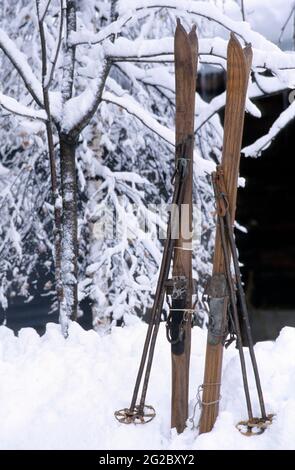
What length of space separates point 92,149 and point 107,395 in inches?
156

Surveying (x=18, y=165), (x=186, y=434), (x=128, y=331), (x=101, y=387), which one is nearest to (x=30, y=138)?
(x=18, y=165)

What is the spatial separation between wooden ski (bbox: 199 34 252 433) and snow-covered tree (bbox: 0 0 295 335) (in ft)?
5.49

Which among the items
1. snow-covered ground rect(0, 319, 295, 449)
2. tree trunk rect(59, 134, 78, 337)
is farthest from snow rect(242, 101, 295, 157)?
snow-covered ground rect(0, 319, 295, 449)

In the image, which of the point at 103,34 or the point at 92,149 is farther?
the point at 92,149

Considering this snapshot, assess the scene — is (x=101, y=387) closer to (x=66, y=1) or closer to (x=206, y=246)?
(x=66, y=1)

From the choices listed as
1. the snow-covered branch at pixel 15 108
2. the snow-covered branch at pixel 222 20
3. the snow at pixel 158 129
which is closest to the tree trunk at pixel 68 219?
the snow-covered branch at pixel 15 108

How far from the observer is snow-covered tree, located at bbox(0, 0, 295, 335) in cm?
491

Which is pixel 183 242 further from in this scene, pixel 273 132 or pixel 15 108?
pixel 273 132

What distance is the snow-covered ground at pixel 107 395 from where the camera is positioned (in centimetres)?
303

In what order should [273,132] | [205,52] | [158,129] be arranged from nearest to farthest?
1. [205,52]
2. [158,129]
3. [273,132]

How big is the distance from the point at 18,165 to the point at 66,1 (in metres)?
2.55

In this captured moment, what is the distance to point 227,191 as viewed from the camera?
118 inches

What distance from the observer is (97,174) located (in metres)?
6.68

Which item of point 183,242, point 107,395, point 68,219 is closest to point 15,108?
point 68,219
